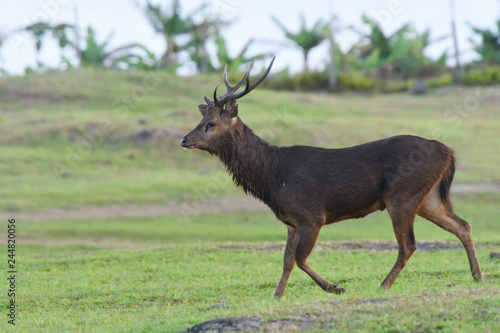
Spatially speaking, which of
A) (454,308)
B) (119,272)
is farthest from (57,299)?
(454,308)

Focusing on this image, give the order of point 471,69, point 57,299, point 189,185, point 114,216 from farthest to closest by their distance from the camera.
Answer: point 471,69, point 189,185, point 114,216, point 57,299

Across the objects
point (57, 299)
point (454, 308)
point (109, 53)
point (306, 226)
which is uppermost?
point (109, 53)

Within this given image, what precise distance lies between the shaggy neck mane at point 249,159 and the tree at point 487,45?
35.5 metres

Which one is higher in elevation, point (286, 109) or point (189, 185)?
point (286, 109)

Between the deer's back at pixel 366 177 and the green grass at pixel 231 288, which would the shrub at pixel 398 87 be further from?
the deer's back at pixel 366 177

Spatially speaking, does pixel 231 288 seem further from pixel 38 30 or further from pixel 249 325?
pixel 38 30

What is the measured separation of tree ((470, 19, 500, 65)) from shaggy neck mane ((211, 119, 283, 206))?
35463mm

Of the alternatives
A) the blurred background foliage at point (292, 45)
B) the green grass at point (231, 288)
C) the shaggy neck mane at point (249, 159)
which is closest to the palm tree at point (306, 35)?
the blurred background foliage at point (292, 45)

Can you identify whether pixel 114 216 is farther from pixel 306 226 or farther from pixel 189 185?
pixel 306 226

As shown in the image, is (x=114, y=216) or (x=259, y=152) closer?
(x=259, y=152)

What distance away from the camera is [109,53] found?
4197 centimetres

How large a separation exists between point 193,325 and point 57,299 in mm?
3406

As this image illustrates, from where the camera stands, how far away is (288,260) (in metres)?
7.82

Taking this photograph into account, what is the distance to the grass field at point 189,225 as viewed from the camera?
21.7 feet
